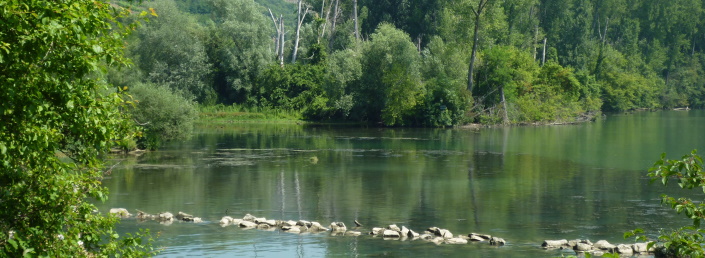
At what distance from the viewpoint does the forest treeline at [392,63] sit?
64625 mm

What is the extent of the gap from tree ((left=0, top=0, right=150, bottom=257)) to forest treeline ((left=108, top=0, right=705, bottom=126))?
105 ft

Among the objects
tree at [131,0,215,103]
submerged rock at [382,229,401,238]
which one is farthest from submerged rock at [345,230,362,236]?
tree at [131,0,215,103]

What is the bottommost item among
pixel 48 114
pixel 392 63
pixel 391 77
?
pixel 48 114

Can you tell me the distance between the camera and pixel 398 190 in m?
29.8

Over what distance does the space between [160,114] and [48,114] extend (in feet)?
106

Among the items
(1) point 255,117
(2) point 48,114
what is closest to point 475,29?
A: (1) point 255,117

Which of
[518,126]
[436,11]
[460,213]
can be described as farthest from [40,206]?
[436,11]

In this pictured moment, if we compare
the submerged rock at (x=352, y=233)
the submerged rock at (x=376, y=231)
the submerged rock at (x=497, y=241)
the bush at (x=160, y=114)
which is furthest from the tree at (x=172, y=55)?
the submerged rock at (x=497, y=241)

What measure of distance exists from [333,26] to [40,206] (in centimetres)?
7939

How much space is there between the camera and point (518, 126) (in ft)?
220

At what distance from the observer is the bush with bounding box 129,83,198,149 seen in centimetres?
4072

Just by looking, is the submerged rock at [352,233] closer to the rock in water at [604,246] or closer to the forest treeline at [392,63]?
the rock in water at [604,246]

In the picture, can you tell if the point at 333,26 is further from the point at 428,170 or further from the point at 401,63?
the point at 428,170

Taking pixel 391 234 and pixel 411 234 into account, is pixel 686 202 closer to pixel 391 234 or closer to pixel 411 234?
pixel 411 234
